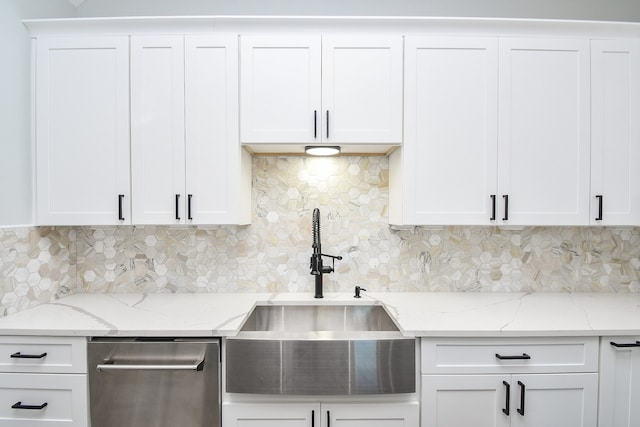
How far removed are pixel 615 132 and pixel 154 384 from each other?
248 cm

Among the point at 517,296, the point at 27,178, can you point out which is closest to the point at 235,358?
the point at 27,178

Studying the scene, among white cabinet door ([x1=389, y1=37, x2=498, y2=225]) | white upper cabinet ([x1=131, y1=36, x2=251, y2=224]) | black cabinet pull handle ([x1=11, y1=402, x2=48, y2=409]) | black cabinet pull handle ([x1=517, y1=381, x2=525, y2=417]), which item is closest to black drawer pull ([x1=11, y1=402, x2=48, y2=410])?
black cabinet pull handle ([x1=11, y1=402, x2=48, y2=409])

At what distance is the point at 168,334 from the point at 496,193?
5.48 feet

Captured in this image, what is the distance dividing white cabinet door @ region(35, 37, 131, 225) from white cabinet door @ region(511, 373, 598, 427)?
6.54 feet

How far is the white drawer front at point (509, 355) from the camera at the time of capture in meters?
1.37

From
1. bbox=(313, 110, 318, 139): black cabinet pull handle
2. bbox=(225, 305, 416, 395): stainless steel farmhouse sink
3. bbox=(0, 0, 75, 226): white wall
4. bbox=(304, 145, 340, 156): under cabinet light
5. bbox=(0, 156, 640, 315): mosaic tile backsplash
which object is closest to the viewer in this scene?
bbox=(225, 305, 416, 395): stainless steel farmhouse sink

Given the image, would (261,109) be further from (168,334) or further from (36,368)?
(36,368)

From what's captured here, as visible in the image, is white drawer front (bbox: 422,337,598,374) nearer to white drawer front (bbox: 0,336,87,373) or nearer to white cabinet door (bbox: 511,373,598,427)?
white cabinet door (bbox: 511,373,598,427)

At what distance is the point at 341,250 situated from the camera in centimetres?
201

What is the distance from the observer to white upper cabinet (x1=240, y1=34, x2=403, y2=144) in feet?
5.48

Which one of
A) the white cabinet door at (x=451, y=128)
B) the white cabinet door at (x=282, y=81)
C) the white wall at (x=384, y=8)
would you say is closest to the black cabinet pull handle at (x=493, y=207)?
the white cabinet door at (x=451, y=128)

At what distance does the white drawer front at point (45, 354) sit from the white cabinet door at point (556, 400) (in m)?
1.79

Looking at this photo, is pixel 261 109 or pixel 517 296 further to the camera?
pixel 517 296

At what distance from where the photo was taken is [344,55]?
5.49 ft
